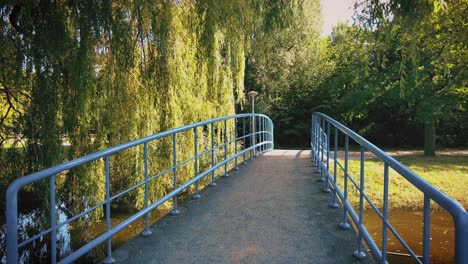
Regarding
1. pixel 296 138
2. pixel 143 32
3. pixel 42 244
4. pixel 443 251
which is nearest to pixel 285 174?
pixel 143 32

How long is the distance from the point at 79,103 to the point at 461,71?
51.9 feet

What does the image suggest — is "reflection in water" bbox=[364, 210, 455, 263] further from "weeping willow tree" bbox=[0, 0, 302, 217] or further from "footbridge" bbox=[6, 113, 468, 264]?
"weeping willow tree" bbox=[0, 0, 302, 217]

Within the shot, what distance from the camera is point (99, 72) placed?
6.24 meters

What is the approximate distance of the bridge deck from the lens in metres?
3.46

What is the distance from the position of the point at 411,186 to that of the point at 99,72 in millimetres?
10503

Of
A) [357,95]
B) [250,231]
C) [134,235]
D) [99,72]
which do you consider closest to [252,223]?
[250,231]

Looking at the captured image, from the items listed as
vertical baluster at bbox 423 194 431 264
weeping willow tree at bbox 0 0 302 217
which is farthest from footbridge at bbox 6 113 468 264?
weeping willow tree at bbox 0 0 302 217

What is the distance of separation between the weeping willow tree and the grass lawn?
24.1ft

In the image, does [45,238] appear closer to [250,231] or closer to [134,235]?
[134,235]

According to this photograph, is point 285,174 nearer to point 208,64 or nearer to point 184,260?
point 208,64

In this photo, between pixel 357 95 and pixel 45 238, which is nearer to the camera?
pixel 45 238

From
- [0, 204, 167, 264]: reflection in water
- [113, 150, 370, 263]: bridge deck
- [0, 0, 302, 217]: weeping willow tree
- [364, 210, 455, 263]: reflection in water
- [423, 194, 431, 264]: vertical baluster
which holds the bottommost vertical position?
[364, 210, 455, 263]: reflection in water

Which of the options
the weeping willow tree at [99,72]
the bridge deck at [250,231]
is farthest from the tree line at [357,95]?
the bridge deck at [250,231]

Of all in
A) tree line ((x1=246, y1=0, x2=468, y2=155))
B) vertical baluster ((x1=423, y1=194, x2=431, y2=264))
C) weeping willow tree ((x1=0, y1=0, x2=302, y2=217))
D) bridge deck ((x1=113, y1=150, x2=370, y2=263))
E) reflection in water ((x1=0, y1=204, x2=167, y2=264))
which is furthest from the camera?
tree line ((x1=246, y1=0, x2=468, y2=155))
